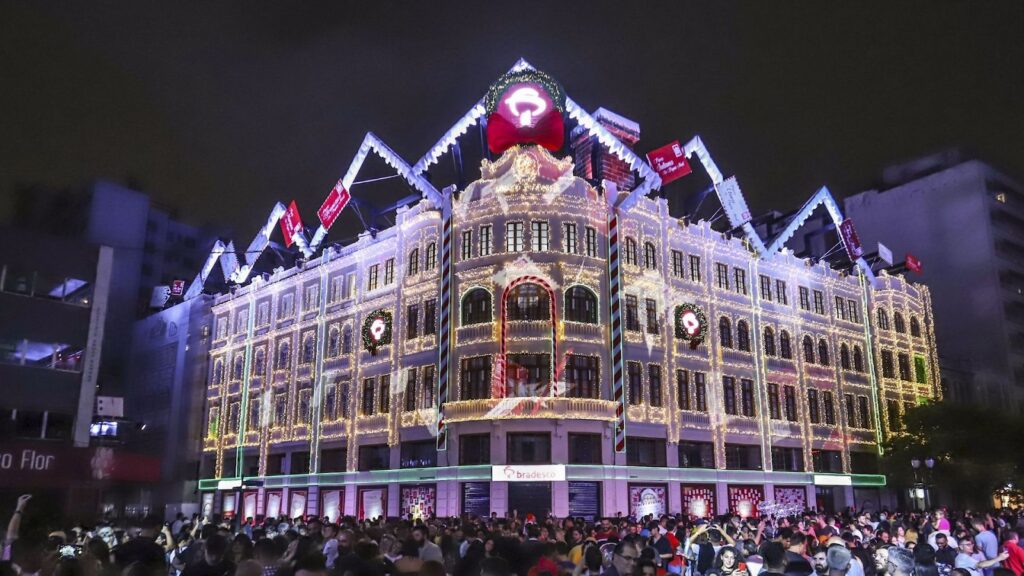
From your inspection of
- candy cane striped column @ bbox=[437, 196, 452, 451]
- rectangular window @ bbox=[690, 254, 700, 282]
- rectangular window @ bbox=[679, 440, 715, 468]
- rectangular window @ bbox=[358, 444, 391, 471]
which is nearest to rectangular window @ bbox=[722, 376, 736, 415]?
rectangular window @ bbox=[679, 440, 715, 468]

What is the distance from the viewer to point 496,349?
36906 mm

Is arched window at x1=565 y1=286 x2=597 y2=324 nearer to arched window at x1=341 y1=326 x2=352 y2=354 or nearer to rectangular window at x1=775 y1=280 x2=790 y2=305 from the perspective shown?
arched window at x1=341 y1=326 x2=352 y2=354

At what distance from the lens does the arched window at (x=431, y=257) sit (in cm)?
4103

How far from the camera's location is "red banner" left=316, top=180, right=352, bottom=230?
44.1 m

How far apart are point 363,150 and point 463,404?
17351mm

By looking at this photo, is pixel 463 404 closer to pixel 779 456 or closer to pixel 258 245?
pixel 779 456

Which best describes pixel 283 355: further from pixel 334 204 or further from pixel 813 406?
pixel 813 406

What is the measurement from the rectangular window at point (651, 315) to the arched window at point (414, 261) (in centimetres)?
1184

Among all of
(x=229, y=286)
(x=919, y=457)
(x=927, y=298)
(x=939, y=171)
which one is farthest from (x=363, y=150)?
(x=939, y=171)

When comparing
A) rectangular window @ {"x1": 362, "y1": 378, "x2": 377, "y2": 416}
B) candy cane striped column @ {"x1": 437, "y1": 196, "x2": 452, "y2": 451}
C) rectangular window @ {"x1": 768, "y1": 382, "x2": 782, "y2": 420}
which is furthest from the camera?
rectangular window @ {"x1": 768, "y1": 382, "x2": 782, "y2": 420}

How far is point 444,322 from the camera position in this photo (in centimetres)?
3922

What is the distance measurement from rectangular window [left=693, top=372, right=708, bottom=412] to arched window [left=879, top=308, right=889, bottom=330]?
18375 mm

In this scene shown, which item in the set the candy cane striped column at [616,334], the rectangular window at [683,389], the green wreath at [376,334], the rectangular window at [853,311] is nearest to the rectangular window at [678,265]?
the candy cane striped column at [616,334]

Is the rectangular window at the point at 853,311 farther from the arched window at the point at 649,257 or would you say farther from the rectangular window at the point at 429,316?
the rectangular window at the point at 429,316
